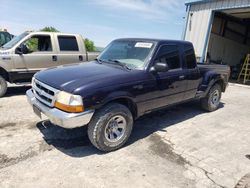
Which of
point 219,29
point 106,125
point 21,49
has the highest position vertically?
point 219,29

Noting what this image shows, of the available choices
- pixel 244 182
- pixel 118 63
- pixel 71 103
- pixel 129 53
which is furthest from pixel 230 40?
pixel 71 103

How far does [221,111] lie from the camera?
264 inches

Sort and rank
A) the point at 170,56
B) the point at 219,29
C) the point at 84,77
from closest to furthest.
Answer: the point at 84,77, the point at 170,56, the point at 219,29

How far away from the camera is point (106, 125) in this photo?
3713mm

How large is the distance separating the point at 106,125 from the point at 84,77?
83 centimetres

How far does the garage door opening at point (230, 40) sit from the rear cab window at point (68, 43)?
885 cm

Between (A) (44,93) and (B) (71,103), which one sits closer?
(B) (71,103)

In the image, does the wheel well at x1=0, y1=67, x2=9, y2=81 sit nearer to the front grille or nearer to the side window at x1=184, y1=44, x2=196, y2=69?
the front grille

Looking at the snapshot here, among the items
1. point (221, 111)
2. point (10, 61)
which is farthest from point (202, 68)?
point (10, 61)

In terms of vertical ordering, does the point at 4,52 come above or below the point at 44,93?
above

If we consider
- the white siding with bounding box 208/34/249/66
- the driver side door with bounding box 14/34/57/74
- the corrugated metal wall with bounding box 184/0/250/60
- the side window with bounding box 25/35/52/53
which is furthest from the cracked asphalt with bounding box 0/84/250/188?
the white siding with bounding box 208/34/249/66

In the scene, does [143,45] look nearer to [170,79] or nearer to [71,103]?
[170,79]

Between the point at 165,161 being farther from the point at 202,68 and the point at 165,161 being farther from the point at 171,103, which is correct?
the point at 202,68

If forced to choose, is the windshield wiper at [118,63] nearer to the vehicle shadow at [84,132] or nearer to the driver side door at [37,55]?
the vehicle shadow at [84,132]
